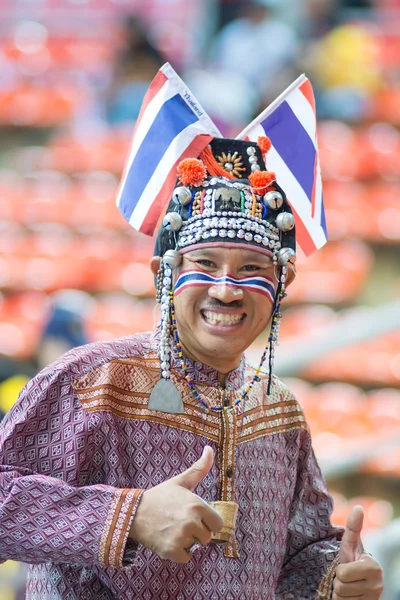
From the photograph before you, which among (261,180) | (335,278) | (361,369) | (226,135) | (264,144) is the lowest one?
(261,180)

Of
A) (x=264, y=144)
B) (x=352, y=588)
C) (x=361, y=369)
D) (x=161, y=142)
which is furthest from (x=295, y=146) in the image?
(x=361, y=369)

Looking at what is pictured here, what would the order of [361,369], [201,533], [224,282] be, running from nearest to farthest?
1. [201,533]
2. [224,282]
3. [361,369]

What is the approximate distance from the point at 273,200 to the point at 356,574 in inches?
27.4

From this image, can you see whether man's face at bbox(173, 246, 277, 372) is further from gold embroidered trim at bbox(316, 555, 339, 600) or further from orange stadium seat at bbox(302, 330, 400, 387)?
orange stadium seat at bbox(302, 330, 400, 387)

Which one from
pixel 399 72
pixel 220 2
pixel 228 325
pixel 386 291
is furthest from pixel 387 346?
pixel 228 325

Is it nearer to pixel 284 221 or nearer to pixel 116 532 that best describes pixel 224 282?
pixel 284 221

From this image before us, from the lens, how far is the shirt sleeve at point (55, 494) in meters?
1.67

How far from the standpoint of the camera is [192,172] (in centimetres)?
196

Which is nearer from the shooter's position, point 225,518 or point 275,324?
point 225,518

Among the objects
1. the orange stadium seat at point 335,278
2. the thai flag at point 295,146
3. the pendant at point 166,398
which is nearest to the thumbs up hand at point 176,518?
the pendant at point 166,398

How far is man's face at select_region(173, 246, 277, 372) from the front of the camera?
1913 millimetres

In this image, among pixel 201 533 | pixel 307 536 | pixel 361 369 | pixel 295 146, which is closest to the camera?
pixel 201 533

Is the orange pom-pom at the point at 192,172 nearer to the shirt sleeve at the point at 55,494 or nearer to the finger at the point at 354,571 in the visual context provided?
the shirt sleeve at the point at 55,494

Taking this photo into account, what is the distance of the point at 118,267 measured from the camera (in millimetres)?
7004
